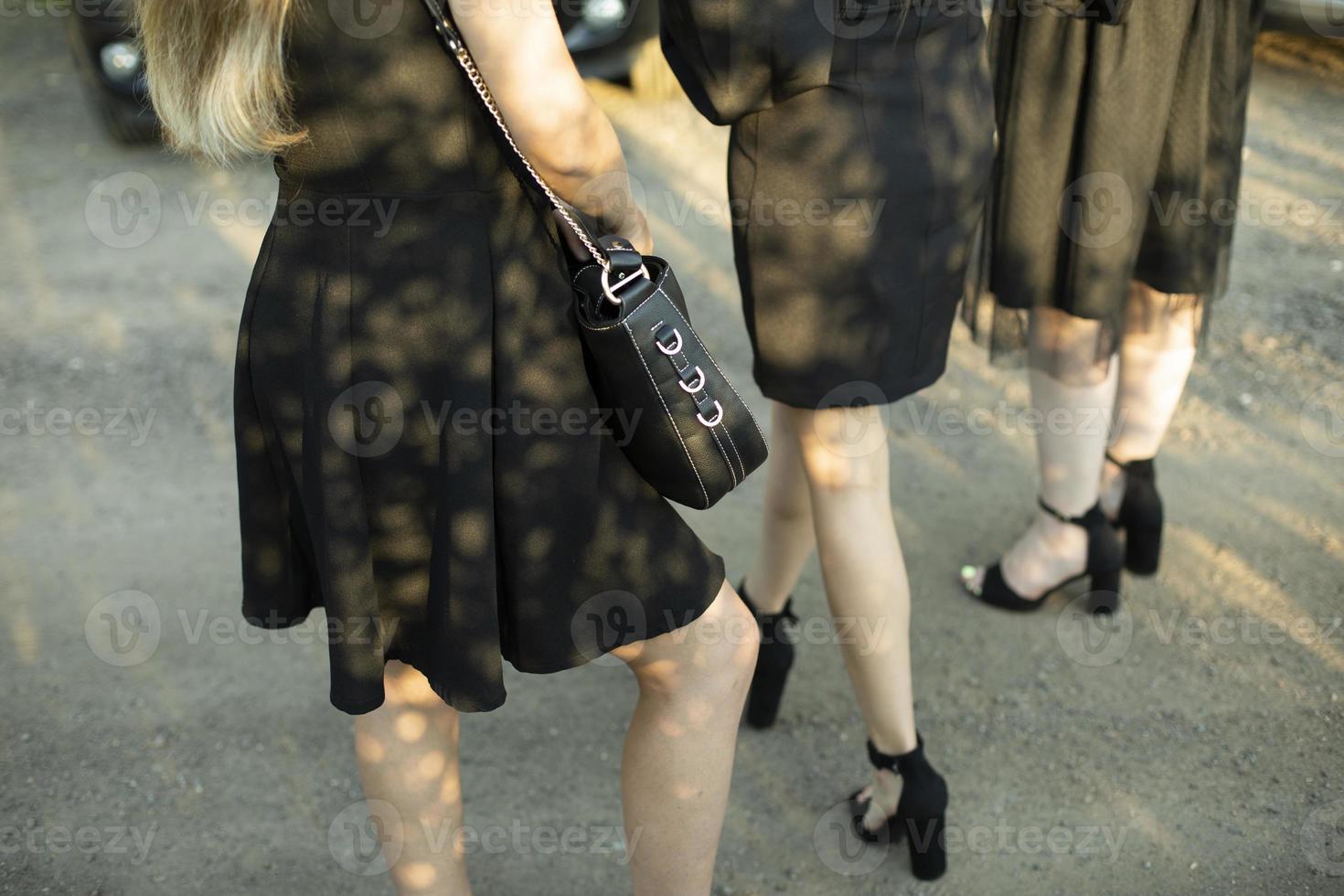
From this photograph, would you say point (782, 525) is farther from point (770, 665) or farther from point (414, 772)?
point (414, 772)

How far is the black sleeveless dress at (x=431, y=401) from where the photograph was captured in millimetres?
1528

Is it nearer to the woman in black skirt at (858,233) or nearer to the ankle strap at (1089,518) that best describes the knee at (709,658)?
the woman in black skirt at (858,233)

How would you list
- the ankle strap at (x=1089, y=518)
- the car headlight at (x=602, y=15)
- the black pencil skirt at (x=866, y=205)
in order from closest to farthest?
the black pencil skirt at (x=866, y=205) → the ankle strap at (x=1089, y=518) → the car headlight at (x=602, y=15)

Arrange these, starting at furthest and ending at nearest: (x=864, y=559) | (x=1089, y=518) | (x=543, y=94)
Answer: (x=1089, y=518)
(x=864, y=559)
(x=543, y=94)

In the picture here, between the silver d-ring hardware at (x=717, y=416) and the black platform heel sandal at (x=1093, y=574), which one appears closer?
the silver d-ring hardware at (x=717, y=416)

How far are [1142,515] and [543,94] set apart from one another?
2.12 meters

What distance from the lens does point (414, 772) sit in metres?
1.91

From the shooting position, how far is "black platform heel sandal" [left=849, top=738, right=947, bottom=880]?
7.66 feet

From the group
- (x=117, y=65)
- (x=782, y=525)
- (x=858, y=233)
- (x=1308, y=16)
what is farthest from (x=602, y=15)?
(x=858, y=233)

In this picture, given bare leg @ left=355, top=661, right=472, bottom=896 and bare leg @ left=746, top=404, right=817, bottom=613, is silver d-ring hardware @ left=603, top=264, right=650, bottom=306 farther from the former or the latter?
bare leg @ left=746, top=404, right=817, bottom=613

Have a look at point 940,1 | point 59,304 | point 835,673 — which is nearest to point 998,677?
point 835,673

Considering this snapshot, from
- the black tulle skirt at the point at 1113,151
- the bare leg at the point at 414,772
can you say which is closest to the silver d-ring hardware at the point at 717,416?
the bare leg at the point at 414,772

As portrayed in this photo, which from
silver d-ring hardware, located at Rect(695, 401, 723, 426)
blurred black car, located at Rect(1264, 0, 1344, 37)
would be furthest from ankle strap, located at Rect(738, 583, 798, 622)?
blurred black car, located at Rect(1264, 0, 1344, 37)

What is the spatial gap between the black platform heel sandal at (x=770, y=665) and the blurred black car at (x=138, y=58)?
11.7ft
